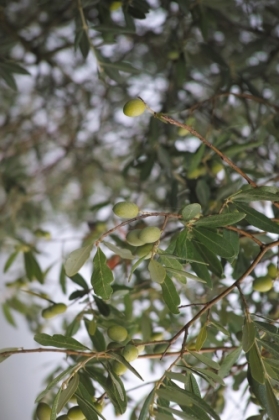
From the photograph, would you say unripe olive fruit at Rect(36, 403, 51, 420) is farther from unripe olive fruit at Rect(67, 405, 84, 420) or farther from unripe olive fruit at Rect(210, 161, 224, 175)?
unripe olive fruit at Rect(210, 161, 224, 175)

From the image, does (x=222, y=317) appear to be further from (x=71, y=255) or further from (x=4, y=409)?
(x=4, y=409)

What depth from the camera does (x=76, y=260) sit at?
61cm

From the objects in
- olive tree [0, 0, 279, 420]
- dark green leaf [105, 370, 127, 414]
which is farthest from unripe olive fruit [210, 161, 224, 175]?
dark green leaf [105, 370, 127, 414]

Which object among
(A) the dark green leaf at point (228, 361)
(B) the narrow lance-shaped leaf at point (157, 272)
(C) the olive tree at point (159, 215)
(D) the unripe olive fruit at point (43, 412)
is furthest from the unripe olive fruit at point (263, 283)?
(D) the unripe olive fruit at point (43, 412)

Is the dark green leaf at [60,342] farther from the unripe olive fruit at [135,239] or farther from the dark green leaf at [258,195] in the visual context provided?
the dark green leaf at [258,195]

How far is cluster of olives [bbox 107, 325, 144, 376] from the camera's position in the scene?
1.98 ft

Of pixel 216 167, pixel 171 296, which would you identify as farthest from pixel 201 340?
pixel 216 167

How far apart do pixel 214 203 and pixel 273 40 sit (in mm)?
489

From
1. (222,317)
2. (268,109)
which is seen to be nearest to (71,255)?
(222,317)

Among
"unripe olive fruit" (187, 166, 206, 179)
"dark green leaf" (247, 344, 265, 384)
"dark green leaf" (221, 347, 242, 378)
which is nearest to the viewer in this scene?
"dark green leaf" (247, 344, 265, 384)

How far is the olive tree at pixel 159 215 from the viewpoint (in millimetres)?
594

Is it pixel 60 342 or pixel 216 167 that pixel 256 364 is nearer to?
pixel 60 342

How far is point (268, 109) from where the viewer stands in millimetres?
963

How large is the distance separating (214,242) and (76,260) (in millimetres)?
160
